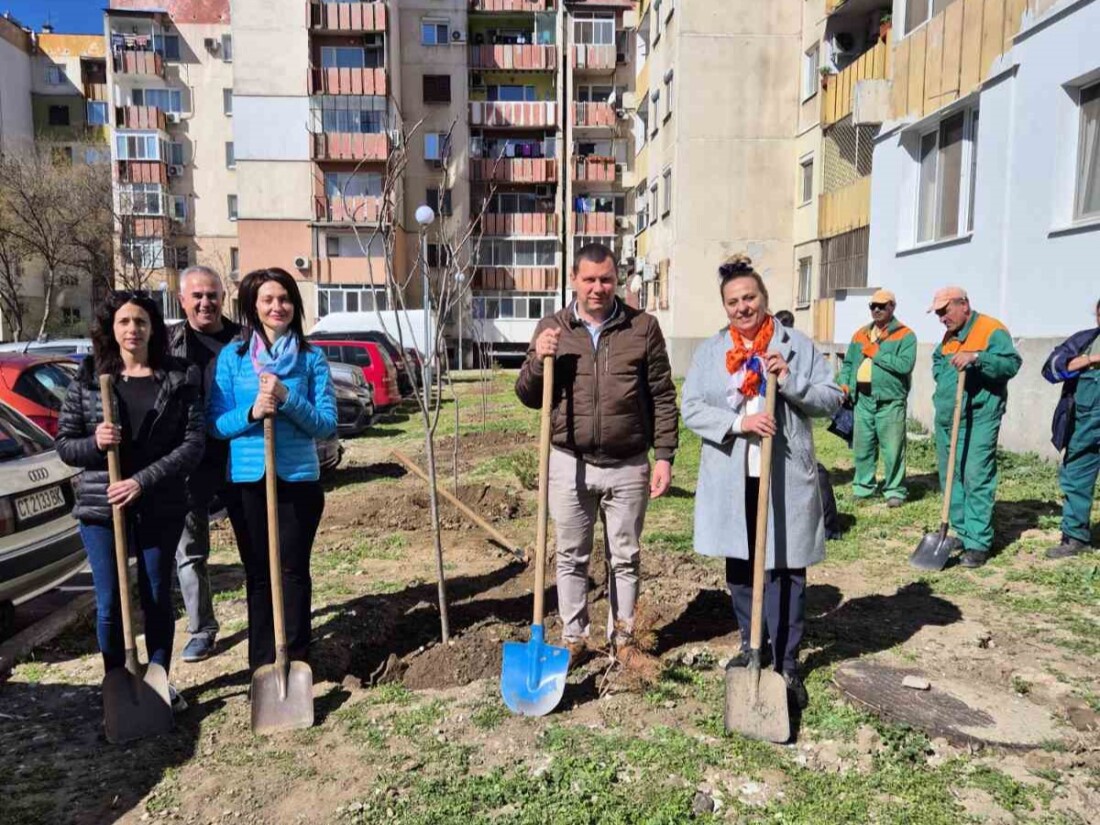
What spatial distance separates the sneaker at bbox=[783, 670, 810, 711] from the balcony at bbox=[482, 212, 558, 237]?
1292 inches

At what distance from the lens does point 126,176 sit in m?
35.7

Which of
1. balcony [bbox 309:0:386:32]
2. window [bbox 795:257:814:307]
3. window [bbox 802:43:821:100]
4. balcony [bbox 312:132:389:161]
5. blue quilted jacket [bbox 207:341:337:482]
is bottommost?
blue quilted jacket [bbox 207:341:337:482]

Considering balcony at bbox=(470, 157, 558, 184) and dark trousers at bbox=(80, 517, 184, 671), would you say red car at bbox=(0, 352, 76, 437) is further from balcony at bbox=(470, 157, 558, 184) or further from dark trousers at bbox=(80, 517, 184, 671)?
balcony at bbox=(470, 157, 558, 184)

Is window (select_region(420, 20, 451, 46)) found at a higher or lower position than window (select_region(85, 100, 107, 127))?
higher

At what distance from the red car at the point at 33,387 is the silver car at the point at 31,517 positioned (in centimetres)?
207

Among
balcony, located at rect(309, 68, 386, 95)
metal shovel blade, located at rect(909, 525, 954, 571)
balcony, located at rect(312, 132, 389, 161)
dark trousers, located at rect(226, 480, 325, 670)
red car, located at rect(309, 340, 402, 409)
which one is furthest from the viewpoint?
balcony, located at rect(312, 132, 389, 161)

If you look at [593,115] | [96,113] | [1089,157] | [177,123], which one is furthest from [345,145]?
[1089,157]

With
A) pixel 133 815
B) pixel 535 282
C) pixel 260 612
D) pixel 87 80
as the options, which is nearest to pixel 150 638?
pixel 260 612

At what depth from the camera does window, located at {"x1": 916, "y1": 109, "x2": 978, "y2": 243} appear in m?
10.8

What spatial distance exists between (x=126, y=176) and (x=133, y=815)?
39344 millimetres

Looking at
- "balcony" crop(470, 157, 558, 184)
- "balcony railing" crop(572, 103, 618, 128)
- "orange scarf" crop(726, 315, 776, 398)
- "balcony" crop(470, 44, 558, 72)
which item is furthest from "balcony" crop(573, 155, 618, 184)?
"orange scarf" crop(726, 315, 776, 398)

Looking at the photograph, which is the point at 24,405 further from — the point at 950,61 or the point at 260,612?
the point at 950,61

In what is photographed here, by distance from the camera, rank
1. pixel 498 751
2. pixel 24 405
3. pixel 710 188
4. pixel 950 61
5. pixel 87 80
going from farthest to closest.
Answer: pixel 87 80 → pixel 710 188 → pixel 950 61 → pixel 24 405 → pixel 498 751

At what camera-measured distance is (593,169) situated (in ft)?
114
